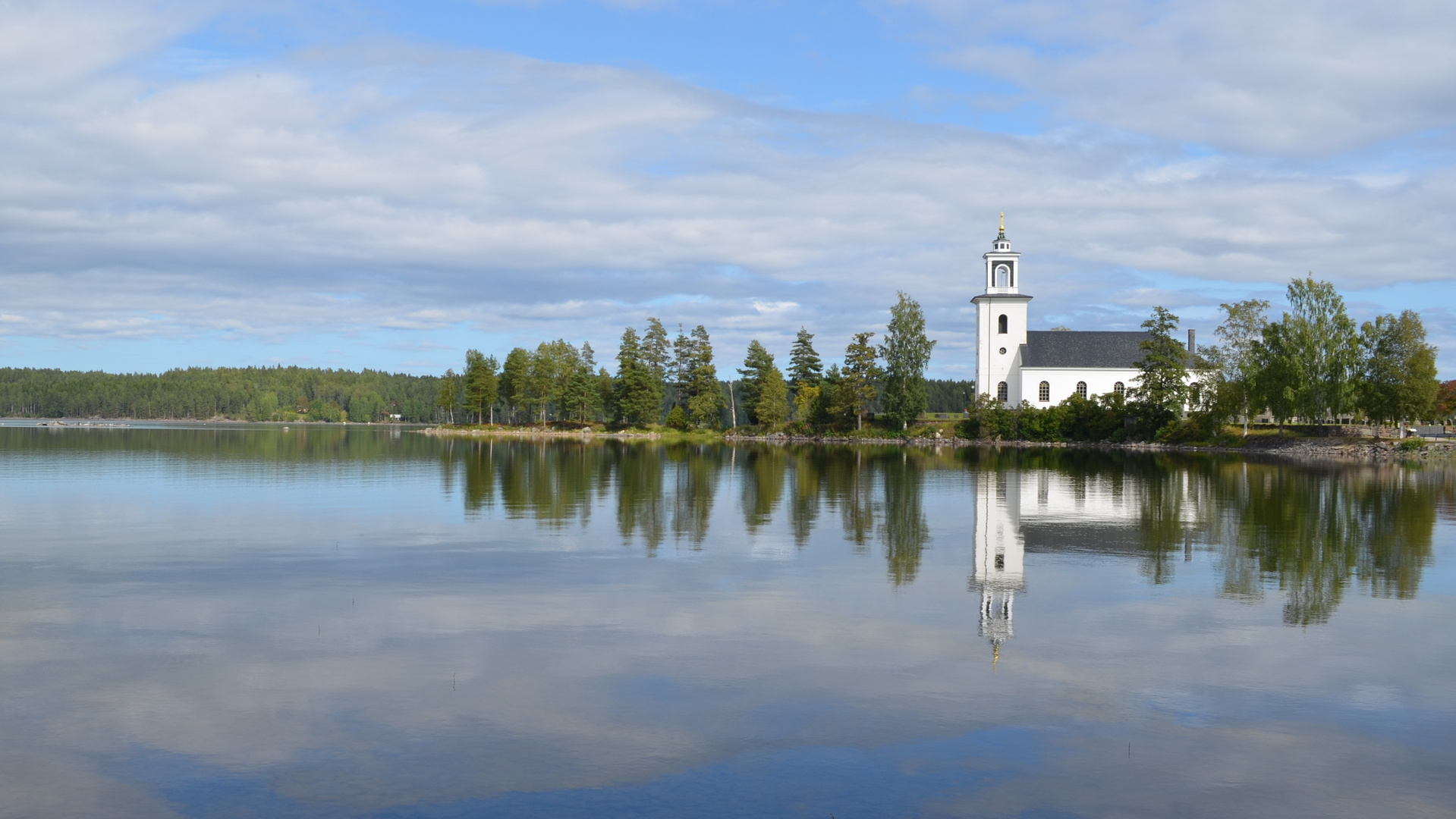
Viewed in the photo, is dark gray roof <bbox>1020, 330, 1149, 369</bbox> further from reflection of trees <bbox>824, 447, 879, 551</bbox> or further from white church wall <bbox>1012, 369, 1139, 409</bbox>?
reflection of trees <bbox>824, 447, 879, 551</bbox>

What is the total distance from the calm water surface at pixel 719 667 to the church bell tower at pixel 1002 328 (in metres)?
68.9

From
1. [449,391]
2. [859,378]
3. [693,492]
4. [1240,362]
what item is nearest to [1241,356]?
[1240,362]

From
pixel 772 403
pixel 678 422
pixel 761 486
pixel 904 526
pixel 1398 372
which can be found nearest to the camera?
pixel 904 526

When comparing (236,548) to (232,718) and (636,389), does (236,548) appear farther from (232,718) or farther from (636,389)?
(636,389)

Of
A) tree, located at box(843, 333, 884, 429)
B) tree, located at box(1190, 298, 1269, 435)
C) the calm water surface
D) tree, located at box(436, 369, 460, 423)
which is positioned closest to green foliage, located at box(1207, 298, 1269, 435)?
tree, located at box(1190, 298, 1269, 435)

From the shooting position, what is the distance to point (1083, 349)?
9212 centimetres

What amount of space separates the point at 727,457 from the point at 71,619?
154ft

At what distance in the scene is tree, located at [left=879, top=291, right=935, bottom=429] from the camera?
303 ft

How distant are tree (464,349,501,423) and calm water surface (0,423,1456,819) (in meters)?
95.6

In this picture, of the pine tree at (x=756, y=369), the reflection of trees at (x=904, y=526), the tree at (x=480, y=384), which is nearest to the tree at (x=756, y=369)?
the pine tree at (x=756, y=369)

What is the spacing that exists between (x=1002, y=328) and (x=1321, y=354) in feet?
88.2

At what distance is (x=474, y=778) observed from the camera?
789cm

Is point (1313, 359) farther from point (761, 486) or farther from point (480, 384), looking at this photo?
point (480, 384)

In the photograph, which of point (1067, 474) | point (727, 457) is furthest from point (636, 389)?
point (1067, 474)
